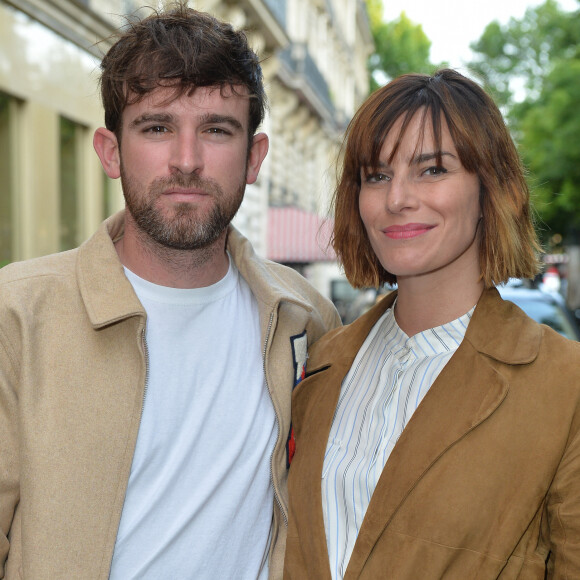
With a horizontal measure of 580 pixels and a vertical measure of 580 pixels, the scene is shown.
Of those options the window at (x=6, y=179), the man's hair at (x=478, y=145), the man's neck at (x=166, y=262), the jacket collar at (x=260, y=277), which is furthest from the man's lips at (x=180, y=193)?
the window at (x=6, y=179)

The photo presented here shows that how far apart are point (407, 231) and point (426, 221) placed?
2.6 inches

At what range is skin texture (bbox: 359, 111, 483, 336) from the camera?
7.27 feet

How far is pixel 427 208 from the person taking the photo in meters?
2.23

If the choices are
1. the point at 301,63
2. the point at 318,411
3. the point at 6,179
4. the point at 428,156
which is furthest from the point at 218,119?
the point at 301,63

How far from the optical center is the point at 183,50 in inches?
98.3

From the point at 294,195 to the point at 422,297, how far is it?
20.8m

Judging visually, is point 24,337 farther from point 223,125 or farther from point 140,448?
point 223,125

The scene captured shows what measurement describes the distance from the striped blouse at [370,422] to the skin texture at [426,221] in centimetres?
9

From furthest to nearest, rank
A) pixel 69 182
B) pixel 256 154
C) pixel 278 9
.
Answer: pixel 278 9 → pixel 69 182 → pixel 256 154

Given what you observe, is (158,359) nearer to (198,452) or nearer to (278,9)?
(198,452)

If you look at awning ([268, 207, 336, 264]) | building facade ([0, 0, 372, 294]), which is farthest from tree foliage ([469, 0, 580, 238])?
building facade ([0, 0, 372, 294])

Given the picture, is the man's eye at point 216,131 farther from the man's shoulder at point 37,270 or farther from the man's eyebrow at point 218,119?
the man's shoulder at point 37,270

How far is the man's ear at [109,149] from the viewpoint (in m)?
2.63

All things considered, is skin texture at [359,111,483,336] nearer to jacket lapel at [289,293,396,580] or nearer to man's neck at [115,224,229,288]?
jacket lapel at [289,293,396,580]
